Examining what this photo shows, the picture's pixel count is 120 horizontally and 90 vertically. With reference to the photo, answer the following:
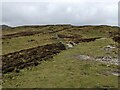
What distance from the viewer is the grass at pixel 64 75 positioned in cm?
3312

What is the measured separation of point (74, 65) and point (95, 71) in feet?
14.7

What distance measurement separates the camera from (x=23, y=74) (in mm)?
39094

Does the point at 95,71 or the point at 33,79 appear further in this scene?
the point at 95,71

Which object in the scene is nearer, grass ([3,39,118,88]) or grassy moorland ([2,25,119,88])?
grass ([3,39,118,88])

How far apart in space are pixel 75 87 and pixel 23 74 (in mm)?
9985

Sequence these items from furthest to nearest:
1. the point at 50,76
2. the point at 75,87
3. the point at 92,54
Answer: the point at 92,54 → the point at 50,76 → the point at 75,87

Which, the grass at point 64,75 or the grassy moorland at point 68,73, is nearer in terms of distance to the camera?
the grass at point 64,75

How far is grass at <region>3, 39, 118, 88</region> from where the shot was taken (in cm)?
3312

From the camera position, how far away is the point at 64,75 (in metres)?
36.7

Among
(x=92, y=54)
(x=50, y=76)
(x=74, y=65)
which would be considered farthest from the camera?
(x=92, y=54)

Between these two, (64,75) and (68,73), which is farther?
(68,73)

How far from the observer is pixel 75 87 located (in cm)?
3162

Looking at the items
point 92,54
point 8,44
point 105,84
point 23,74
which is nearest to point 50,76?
point 23,74

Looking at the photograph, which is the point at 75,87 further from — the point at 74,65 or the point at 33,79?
the point at 74,65
